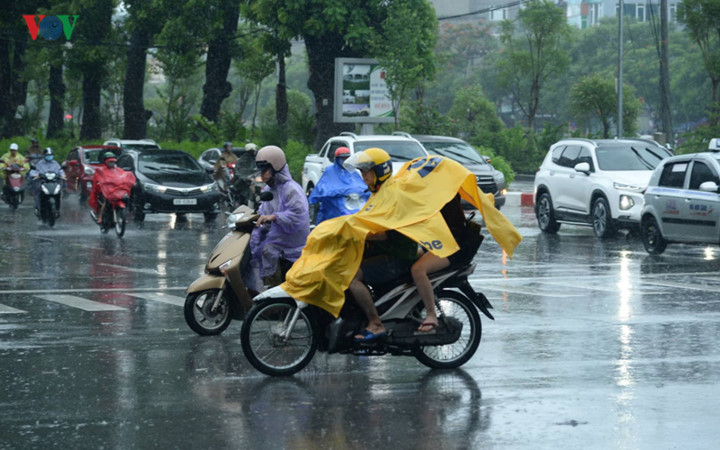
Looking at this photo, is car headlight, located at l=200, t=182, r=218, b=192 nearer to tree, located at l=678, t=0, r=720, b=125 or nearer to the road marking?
the road marking

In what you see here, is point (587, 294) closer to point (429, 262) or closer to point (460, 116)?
point (429, 262)

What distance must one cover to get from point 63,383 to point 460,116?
60222mm

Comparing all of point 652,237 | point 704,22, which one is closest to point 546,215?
point 652,237

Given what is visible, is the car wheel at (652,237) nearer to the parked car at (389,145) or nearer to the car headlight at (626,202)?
the car headlight at (626,202)

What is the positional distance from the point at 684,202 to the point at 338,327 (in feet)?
36.8

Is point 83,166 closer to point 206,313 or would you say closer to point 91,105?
point 91,105

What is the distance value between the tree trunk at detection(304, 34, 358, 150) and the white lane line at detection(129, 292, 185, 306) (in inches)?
1008

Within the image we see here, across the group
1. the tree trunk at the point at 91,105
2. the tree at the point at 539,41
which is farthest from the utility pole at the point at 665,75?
the tree trunk at the point at 91,105

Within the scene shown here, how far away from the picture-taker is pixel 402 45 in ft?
125

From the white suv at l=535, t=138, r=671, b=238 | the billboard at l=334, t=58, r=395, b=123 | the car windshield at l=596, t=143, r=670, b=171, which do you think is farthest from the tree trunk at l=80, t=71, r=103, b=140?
the car windshield at l=596, t=143, r=670, b=171

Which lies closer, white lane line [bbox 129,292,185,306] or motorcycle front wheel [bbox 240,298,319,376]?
motorcycle front wheel [bbox 240,298,319,376]

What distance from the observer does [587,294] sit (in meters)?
14.2

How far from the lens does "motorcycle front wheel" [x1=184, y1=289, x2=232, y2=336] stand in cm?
1107

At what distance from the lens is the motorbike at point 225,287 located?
10844 mm
